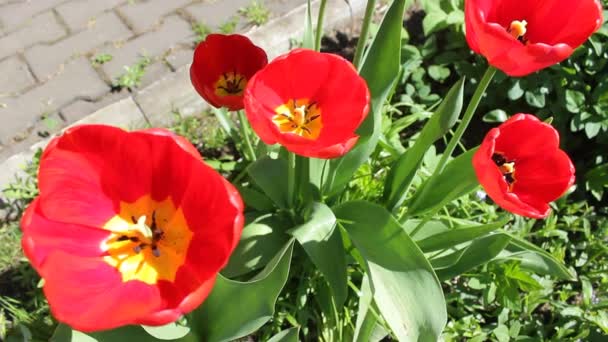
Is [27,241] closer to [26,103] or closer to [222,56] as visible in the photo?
[222,56]

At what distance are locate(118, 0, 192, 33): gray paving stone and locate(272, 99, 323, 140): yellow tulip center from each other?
1.67m

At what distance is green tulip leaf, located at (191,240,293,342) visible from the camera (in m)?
1.30

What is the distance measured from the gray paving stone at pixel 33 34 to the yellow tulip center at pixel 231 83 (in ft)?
5.05

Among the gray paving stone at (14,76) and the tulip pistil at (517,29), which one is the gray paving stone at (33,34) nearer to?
the gray paving stone at (14,76)

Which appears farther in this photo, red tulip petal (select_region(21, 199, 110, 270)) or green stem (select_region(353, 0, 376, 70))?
green stem (select_region(353, 0, 376, 70))

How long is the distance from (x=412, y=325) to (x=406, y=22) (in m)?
1.94

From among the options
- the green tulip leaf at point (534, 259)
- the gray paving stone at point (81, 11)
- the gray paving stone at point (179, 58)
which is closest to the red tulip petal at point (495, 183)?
the green tulip leaf at point (534, 259)

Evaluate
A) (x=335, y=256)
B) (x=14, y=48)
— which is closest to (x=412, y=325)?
(x=335, y=256)

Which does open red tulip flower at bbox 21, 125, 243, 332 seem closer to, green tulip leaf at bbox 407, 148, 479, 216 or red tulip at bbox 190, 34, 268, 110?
red tulip at bbox 190, 34, 268, 110

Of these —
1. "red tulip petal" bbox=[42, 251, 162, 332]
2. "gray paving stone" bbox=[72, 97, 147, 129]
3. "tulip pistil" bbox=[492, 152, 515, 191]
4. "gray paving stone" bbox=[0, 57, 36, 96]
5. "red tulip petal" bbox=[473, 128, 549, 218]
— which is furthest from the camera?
"gray paving stone" bbox=[0, 57, 36, 96]

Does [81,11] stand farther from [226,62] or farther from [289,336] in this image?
[289,336]

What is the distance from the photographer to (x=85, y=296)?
111 cm

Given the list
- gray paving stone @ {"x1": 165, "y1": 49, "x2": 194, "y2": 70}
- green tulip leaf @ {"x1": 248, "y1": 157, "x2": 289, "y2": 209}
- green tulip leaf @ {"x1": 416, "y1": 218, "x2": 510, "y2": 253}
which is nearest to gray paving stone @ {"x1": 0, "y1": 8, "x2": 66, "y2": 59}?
gray paving stone @ {"x1": 165, "y1": 49, "x2": 194, "y2": 70}

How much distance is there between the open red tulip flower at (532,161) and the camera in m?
1.33
